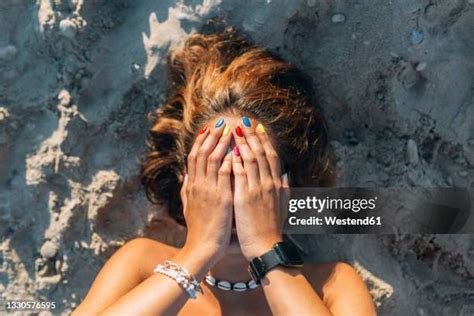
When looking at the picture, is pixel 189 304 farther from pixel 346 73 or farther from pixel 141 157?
pixel 346 73

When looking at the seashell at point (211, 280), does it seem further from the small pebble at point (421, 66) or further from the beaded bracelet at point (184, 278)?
the small pebble at point (421, 66)

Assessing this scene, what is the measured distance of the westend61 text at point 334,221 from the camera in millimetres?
2826

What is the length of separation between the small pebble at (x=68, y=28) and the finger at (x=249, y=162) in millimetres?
1071

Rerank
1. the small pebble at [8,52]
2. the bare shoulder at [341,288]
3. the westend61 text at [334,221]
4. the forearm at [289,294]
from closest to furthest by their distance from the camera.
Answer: the forearm at [289,294] < the bare shoulder at [341,288] < the westend61 text at [334,221] < the small pebble at [8,52]

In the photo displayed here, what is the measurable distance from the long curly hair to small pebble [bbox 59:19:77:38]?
477 mm

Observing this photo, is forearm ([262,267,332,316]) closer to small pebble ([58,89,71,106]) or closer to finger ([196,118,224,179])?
finger ([196,118,224,179])

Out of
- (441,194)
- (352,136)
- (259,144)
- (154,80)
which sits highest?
(154,80)

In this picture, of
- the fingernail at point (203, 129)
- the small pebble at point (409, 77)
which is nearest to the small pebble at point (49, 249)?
the fingernail at point (203, 129)

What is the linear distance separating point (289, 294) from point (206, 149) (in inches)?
25.8

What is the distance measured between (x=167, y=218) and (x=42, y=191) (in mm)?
624

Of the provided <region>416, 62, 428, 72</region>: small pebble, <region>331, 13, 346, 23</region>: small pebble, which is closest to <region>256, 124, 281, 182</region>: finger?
<region>331, 13, 346, 23</region>: small pebble

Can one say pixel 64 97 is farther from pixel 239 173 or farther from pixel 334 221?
pixel 334 221

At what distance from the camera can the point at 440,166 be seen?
9.99 feet

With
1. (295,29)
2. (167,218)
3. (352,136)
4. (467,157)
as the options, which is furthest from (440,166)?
(167,218)
